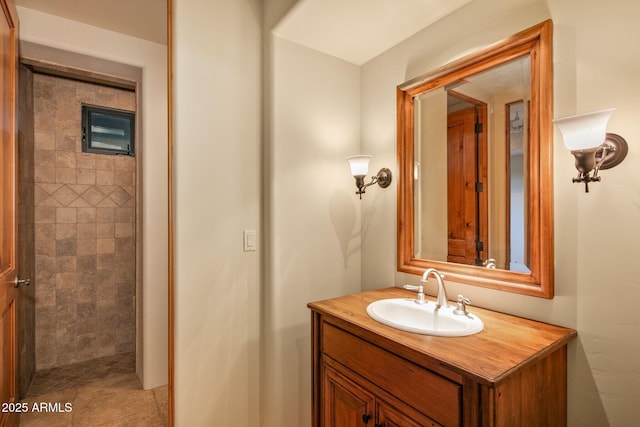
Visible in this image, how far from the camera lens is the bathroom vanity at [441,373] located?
2.81 ft

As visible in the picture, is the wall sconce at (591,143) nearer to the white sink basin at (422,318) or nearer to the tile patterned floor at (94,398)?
the white sink basin at (422,318)

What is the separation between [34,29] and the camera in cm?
204

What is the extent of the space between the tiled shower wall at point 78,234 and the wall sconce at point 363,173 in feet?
7.54

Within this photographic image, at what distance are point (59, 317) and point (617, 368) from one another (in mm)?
3627

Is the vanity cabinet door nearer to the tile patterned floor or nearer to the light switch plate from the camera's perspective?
the light switch plate

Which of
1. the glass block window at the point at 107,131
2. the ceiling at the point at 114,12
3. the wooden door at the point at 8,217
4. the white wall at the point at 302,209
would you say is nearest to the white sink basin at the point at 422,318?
the white wall at the point at 302,209

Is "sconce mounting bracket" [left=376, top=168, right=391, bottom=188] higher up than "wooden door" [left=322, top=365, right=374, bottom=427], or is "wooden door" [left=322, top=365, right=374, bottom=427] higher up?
"sconce mounting bracket" [left=376, top=168, right=391, bottom=188]

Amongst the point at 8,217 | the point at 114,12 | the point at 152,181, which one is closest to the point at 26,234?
the point at 8,217

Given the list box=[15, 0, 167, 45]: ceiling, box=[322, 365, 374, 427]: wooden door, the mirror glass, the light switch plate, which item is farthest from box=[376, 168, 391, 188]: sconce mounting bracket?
box=[15, 0, 167, 45]: ceiling

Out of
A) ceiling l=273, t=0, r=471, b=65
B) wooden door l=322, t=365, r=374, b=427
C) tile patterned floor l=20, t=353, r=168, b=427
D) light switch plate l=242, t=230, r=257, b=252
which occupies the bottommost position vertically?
tile patterned floor l=20, t=353, r=168, b=427

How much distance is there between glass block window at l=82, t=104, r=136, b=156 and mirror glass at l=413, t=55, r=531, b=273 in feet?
8.63

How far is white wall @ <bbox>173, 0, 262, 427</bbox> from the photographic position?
60.2 inches

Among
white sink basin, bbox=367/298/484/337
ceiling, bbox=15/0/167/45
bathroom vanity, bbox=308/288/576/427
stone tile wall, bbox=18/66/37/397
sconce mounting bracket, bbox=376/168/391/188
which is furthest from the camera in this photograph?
stone tile wall, bbox=18/66/37/397

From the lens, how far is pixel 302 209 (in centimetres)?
178
